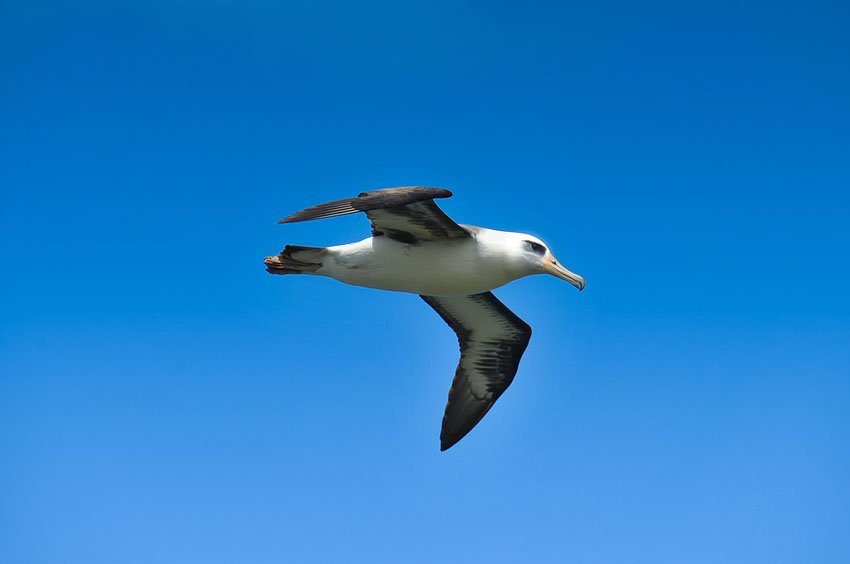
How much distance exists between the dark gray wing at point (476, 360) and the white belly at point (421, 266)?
6.81ft

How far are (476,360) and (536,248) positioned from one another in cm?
338

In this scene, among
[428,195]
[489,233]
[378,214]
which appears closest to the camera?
[428,195]

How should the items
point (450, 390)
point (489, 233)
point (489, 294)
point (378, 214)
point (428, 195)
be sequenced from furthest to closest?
point (450, 390)
point (489, 294)
point (489, 233)
point (378, 214)
point (428, 195)

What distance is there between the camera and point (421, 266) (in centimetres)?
1156

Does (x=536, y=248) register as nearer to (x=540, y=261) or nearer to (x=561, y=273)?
(x=540, y=261)

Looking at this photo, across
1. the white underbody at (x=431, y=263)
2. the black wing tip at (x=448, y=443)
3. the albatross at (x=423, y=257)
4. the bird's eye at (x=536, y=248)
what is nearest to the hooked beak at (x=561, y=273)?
the albatross at (x=423, y=257)

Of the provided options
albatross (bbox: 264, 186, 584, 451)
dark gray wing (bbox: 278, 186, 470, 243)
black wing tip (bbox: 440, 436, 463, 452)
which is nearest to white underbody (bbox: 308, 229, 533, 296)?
albatross (bbox: 264, 186, 584, 451)

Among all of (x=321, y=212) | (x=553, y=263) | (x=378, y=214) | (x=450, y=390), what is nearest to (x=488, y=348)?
(x=450, y=390)

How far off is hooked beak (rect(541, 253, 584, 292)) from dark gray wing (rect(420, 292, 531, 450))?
7.97 ft

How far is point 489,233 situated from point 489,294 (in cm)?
208

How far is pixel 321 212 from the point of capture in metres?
10.1

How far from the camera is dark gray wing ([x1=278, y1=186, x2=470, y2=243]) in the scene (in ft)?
32.4

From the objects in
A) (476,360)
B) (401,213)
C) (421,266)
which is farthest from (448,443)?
(401,213)

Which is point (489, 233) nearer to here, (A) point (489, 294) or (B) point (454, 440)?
(A) point (489, 294)
